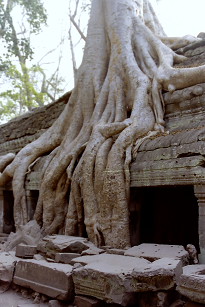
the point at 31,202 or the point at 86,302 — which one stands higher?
the point at 31,202

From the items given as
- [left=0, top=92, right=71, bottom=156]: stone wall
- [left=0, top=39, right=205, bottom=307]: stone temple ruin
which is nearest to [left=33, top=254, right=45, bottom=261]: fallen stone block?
[left=0, top=39, right=205, bottom=307]: stone temple ruin

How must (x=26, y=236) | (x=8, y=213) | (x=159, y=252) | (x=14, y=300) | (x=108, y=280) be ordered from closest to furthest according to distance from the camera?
(x=108, y=280) → (x=159, y=252) → (x=14, y=300) → (x=26, y=236) → (x=8, y=213)

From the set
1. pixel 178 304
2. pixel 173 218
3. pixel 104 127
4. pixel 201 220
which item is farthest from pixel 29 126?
pixel 178 304

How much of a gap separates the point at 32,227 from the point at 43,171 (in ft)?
3.38

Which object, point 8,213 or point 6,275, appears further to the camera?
point 8,213

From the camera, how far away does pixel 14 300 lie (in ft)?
11.6

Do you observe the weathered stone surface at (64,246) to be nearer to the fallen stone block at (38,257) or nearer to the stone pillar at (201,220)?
the fallen stone block at (38,257)

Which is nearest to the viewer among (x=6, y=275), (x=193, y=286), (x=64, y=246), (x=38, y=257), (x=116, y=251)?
(x=193, y=286)

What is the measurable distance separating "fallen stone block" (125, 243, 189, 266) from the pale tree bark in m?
0.67

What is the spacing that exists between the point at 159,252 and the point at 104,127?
2283mm

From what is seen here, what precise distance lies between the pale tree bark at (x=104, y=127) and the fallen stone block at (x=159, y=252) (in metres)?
0.67

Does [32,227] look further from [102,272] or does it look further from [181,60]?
[181,60]

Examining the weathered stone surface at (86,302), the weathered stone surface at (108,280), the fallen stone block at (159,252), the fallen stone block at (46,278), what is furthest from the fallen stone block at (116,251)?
the weathered stone surface at (86,302)

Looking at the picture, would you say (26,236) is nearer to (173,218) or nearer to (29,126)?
(173,218)
